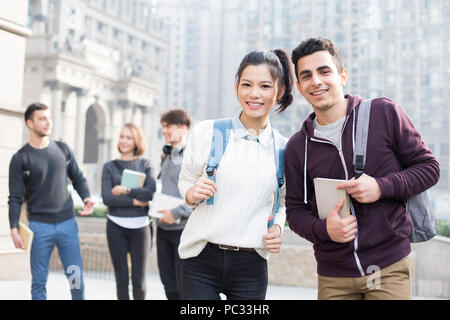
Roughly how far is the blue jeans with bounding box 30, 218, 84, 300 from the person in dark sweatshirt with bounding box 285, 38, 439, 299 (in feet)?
9.64

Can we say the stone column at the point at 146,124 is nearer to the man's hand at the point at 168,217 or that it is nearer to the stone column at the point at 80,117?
the stone column at the point at 80,117

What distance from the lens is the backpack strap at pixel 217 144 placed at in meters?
2.38

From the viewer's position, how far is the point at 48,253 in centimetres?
465

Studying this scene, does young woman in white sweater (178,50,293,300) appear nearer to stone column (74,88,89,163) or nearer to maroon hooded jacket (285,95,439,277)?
maroon hooded jacket (285,95,439,277)

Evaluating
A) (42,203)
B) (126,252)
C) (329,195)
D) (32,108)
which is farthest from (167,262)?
(329,195)

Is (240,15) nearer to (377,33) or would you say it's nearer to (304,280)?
(377,33)

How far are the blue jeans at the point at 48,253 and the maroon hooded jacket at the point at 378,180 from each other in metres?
3.00

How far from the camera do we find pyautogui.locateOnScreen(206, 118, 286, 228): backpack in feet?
7.86

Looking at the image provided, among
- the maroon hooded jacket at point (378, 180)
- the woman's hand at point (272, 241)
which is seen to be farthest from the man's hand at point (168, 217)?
the maroon hooded jacket at point (378, 180)

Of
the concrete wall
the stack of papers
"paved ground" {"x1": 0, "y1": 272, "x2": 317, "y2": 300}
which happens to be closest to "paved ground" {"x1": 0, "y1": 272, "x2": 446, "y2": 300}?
"paved ground" {"x1": 0, "y1": 272, "x2": 317, "y2": 300}

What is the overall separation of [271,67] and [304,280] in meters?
8.63

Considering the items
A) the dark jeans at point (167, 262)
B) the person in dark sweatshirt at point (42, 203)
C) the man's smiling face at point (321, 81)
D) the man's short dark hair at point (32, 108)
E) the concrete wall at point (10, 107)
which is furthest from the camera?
the concrete wall at point (10, 107)

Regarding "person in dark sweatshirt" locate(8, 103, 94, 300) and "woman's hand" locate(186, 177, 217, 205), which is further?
"person in dark sweatshirt" locate(8, 103, 94, 300)

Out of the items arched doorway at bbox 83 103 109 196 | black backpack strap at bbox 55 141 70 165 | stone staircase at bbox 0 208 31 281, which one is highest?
arched doorway at bbox 83 103 109 196
